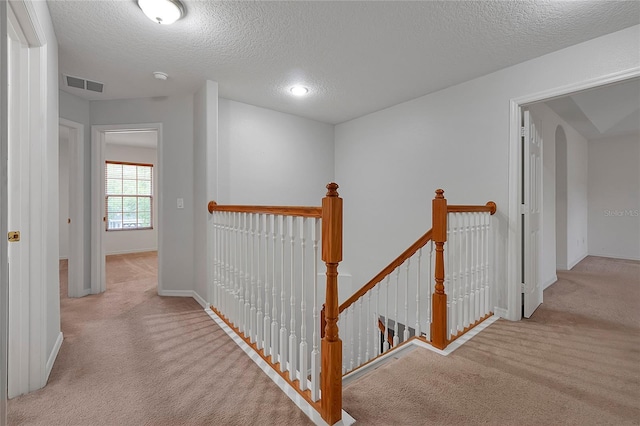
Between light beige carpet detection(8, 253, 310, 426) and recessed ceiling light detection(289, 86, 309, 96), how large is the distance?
2.43 meters

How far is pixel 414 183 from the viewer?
341 centimetres

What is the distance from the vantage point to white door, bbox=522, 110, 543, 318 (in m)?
2.59

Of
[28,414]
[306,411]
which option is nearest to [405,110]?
[306,411]

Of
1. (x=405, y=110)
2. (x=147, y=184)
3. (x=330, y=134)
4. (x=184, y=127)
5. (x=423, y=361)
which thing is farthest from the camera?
(x=147, y=184)

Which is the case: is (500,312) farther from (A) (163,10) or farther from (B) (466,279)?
(A) (163,10)

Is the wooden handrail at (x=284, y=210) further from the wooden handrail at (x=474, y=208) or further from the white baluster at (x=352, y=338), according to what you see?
the white baluster at (x=352, y=338)

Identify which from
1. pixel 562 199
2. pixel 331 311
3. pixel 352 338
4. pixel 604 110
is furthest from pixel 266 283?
pixel 562 199

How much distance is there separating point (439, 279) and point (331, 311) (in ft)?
3.61

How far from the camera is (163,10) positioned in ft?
5.77

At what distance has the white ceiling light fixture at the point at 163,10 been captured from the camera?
1.71m

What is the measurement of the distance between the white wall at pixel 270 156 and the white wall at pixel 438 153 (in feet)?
1.27

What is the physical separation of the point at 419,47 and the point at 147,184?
6514mm

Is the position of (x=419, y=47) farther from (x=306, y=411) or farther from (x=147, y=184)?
(x=147, y=184)

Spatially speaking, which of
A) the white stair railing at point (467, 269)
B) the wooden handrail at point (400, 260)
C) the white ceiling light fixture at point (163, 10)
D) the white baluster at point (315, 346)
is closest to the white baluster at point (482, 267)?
the white stair railing at point (467, 269)
